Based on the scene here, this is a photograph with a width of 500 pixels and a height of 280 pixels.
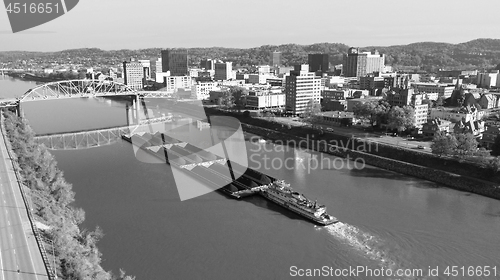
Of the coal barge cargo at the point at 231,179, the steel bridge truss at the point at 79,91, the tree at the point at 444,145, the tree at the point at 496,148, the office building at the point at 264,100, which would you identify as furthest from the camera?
the office building at the point at 264,100

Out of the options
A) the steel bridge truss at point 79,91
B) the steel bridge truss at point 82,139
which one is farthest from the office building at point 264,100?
the steel bridge truss at point 82,139

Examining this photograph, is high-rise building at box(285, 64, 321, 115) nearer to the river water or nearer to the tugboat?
the river water

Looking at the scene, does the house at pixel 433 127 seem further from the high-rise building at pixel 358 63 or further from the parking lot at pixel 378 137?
the high-rise building at pixel 358 63

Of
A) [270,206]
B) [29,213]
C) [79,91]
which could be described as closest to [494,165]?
[270,206]

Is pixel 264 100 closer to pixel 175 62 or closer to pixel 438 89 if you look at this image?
pixel 438 89

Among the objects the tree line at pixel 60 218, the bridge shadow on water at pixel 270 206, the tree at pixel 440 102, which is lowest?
the bridge shadow on water at pixel 270 206

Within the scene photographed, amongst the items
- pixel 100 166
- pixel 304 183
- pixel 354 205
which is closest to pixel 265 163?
pixel 304 183

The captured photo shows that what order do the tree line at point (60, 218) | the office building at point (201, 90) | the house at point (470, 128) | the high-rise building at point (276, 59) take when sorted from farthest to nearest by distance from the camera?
the high-rise building at point (276, 59) < the office building at point (201, 90) < the house at point (470, 128) < the tree line at point (60, 218)
